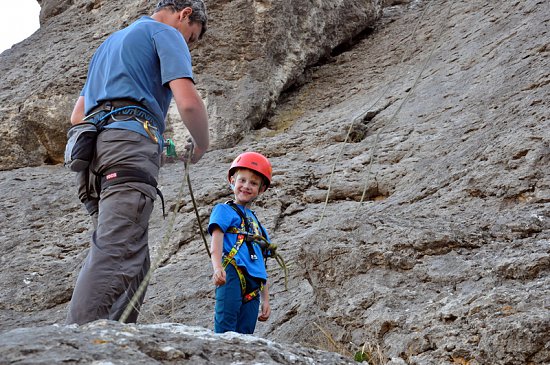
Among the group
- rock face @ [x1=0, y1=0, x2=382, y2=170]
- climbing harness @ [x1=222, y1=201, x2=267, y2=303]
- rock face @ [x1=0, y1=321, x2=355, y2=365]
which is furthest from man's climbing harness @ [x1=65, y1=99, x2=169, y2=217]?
rock face @ [x1=0, y1=0, x2=382, y2=170]

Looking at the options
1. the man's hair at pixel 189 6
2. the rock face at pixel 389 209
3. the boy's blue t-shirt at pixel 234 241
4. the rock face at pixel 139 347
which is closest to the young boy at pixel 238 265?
the boy's blue t-shirt at pixel 234 241

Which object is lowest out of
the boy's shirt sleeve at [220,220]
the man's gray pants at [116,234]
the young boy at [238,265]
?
the young boy at [238,265]

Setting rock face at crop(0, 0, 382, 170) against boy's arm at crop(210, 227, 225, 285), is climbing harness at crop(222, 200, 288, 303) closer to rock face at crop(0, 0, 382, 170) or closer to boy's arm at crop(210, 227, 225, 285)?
boy's arm at crop(210, 227, 225, 285)

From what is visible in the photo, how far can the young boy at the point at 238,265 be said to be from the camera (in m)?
4.34

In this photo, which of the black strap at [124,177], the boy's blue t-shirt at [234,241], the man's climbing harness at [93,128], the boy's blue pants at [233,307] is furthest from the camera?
the boy's blue t-shirt at [234,241]

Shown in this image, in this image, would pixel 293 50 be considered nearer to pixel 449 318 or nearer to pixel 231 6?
pixel 231 6

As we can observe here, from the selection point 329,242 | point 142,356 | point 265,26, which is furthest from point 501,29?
point 142,356

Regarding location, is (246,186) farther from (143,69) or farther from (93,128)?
(93,128)

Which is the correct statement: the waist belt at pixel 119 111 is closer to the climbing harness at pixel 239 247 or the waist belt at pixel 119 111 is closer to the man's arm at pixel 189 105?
the man's arm at pixel 189 105

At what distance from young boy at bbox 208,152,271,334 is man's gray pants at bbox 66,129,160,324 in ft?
1.94

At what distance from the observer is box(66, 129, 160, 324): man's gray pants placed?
355 cm

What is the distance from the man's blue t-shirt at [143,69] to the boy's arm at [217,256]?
2.21ft

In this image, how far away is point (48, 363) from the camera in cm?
221

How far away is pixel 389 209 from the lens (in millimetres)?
5141
